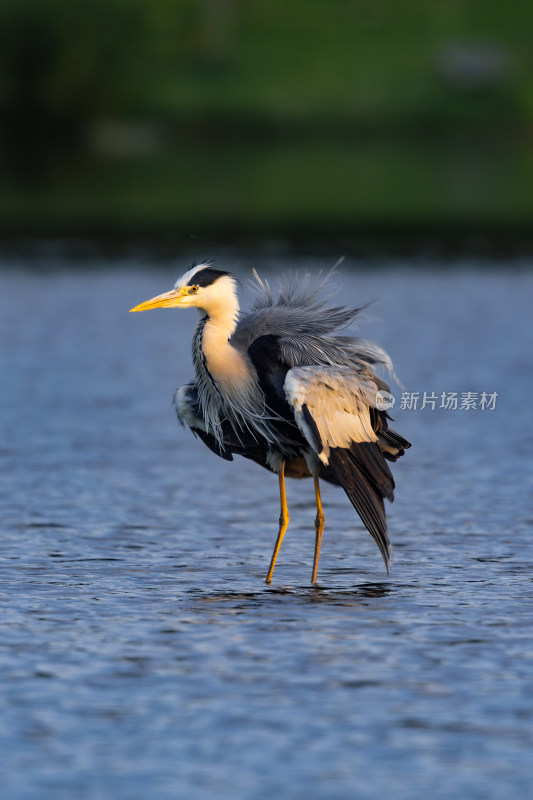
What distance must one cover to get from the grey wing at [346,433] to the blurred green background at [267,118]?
26240 mm

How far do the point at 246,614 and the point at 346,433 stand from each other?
1531mm

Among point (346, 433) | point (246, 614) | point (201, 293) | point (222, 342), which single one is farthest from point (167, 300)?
point (246, 614)

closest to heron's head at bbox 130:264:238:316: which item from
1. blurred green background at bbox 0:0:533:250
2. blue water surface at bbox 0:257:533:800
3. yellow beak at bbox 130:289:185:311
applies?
yellow beak at bbox 130:289:185:311

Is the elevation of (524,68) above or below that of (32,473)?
above

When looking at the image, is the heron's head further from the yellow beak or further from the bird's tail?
the bird's tail

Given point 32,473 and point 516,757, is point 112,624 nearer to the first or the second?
point 516,757

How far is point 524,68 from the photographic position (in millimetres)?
82875

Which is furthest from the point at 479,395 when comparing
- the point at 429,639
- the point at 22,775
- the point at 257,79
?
the point at 257,79

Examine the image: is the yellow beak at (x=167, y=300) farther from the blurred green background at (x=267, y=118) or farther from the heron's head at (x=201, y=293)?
the blurred green background at (x=267, y=118)

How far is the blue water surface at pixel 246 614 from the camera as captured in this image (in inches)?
300

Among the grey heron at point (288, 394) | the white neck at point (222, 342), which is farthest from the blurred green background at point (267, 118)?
the white neck at point (222, 342)

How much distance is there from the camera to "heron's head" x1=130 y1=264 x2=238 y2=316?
1127 cm

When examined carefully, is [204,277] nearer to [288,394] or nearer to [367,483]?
[288,394]

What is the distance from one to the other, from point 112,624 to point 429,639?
193 centimetres
